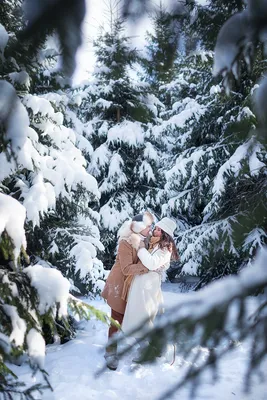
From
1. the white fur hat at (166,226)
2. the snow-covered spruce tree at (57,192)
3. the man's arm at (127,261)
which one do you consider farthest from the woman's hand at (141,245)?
the snow-covered spruce tree at (57,192)

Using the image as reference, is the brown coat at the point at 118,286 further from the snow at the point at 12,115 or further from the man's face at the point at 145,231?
A: the snow at the point at 12,115

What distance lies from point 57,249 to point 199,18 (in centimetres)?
431

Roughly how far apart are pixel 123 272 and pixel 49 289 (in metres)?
1.99

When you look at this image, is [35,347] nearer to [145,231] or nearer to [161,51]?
[161,51]

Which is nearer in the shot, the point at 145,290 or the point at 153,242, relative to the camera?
the point at 145,290

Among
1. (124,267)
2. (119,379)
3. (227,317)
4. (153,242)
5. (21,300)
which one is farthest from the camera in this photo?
(153,242)

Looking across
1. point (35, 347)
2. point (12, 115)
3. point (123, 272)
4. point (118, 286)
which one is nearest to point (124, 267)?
point (123, 272)

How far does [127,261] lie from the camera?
3.93 meters

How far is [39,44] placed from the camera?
0.91m

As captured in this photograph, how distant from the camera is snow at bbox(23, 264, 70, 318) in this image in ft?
6.57

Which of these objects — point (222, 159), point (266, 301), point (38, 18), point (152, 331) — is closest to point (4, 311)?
point (152, 331)

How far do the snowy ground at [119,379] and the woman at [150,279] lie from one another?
0.38 metres

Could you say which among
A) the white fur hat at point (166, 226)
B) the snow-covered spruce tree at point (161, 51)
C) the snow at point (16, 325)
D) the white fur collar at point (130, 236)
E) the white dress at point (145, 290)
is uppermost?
the snow-covered spruce tree at point (161, 51)

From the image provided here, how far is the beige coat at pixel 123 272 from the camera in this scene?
12.9ft
